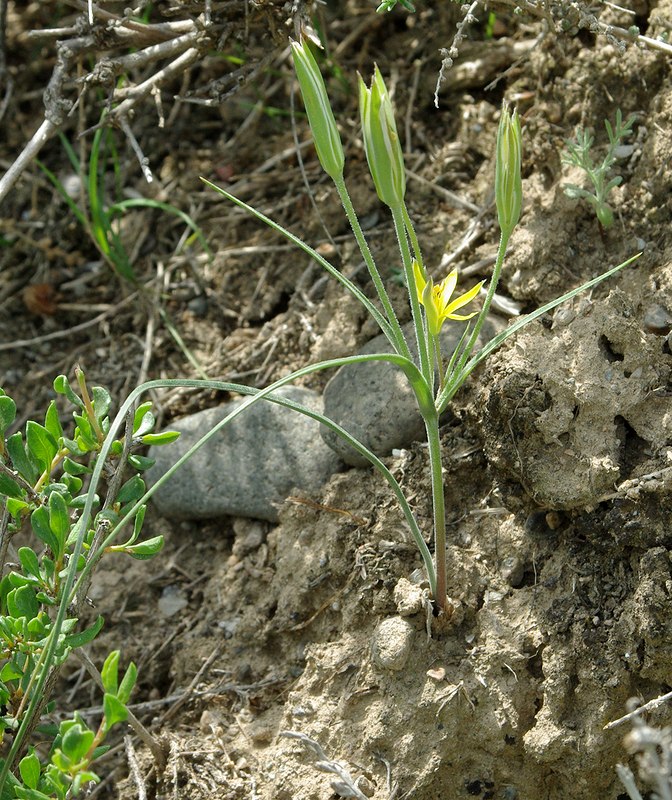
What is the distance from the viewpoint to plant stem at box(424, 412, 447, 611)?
1731 mm

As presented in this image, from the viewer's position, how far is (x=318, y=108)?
5.14 feet

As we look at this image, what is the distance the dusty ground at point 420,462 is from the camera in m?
1.91

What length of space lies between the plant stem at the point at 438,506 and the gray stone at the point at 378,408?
0.38 m

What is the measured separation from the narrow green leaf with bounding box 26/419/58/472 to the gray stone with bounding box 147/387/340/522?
72 centimetres

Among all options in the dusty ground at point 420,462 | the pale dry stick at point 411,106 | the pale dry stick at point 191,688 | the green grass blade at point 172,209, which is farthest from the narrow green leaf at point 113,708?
the pale dry stick at point 411,106

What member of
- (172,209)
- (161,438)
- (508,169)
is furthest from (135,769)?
(172,209)

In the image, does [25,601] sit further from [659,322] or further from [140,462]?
[659,322]

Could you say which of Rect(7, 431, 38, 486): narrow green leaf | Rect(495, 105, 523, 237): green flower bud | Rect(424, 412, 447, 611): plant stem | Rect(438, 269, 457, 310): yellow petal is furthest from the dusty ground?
Rect(7, 431, 38, 486): narrow green leaf

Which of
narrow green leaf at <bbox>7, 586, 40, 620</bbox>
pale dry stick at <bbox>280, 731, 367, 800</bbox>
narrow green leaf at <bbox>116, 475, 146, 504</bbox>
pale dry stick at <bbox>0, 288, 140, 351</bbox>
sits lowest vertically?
pale dry stick at <bbox>280, 731, 367, 800</bbox>

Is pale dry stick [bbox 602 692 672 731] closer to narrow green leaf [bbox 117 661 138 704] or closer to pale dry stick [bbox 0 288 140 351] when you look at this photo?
narrow green leaf [bbox 117 661 138 704]

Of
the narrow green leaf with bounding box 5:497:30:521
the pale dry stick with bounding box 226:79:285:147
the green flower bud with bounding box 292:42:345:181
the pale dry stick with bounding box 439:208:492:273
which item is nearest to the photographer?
the green flower bud with bounding box 292:42:345:181

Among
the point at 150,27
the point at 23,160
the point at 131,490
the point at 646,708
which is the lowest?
the point at 646,708

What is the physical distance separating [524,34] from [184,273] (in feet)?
4.43

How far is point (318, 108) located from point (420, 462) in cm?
98
